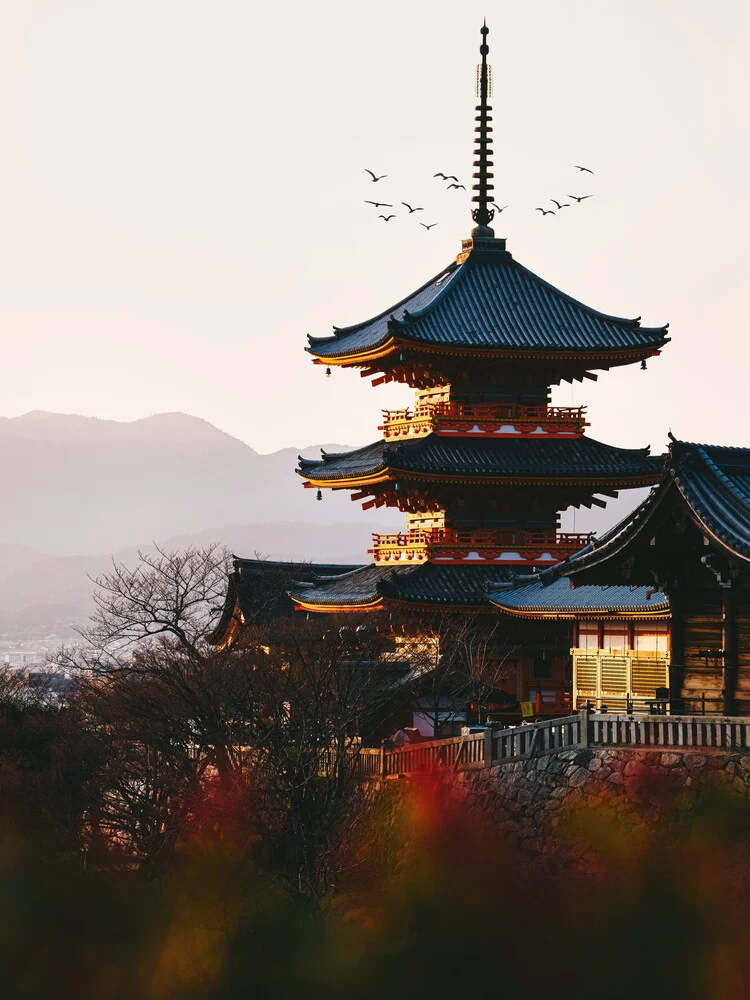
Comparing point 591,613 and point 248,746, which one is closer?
point 248,746

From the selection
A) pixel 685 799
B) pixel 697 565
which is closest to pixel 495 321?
pixel 697 565

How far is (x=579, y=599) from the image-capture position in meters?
41.7

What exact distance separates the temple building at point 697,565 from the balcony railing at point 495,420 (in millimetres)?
17652

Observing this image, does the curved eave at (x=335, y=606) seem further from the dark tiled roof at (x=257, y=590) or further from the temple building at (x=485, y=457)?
the dark tiled roof at (x=257, y=590)

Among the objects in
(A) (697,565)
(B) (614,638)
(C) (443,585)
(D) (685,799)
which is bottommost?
(D) (685,799)

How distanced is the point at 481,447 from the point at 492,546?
3075 millimetres

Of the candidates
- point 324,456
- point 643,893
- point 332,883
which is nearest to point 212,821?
point 332,883

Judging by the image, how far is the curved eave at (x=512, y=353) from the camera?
165 ft

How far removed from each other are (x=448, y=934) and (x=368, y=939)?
1.42 metres

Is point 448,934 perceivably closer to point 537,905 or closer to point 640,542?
point 537,905

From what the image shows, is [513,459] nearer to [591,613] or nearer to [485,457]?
[485,457]

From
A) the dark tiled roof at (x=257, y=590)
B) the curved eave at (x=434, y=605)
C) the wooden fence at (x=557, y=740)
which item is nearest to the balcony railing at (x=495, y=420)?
the curved eave at (x=434, y=605)

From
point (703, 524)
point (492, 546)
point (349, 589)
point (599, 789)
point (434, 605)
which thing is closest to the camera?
point (703, 524)

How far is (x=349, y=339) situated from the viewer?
5544 centimetres
